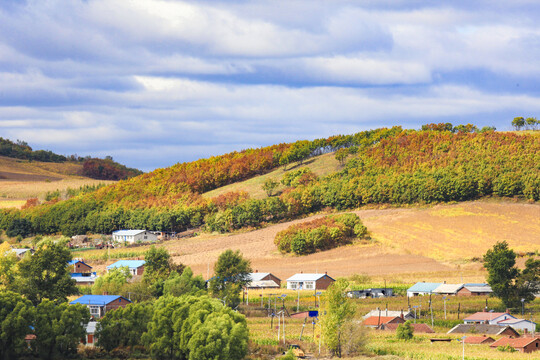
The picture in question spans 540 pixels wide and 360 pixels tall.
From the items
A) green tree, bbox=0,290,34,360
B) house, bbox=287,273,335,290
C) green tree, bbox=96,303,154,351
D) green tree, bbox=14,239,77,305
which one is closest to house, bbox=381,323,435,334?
green tree, bbox=96,303,154,351

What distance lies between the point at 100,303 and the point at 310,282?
1309 inches

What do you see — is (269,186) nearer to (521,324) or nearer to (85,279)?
(85,279)

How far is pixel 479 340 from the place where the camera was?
75500mm

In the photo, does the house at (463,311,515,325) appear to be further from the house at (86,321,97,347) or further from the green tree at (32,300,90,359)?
the green tree at (32,300,90,359)

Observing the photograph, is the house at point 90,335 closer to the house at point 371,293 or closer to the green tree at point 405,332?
the green tree at point 405,332

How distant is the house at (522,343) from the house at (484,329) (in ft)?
12.6

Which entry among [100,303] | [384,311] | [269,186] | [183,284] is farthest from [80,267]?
[269,186]

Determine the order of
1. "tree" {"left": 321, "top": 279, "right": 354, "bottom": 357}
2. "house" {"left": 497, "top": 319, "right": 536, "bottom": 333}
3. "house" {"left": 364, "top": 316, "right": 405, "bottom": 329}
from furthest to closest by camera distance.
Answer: "house" {"left": 364, "top": 316, "right": 405, "bottom": 329} < "house" {"left": 497, "top": 319, "right": 536, "bottom": 333} < "tree" {"left": 321, "top": 279, "right": 354, "bottom": 357}

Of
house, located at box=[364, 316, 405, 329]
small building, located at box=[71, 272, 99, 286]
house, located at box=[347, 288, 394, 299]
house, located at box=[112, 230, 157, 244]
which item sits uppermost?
house, located at box=[112, 230, 157, 244]

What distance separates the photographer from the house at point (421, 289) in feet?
326

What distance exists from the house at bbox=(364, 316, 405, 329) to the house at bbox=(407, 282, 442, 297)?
1469 cm

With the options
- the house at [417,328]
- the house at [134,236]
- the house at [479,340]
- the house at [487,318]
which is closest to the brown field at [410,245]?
the house at [134,236]

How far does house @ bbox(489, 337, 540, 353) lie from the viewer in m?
71.8

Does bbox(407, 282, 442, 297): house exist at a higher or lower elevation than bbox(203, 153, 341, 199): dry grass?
lower
